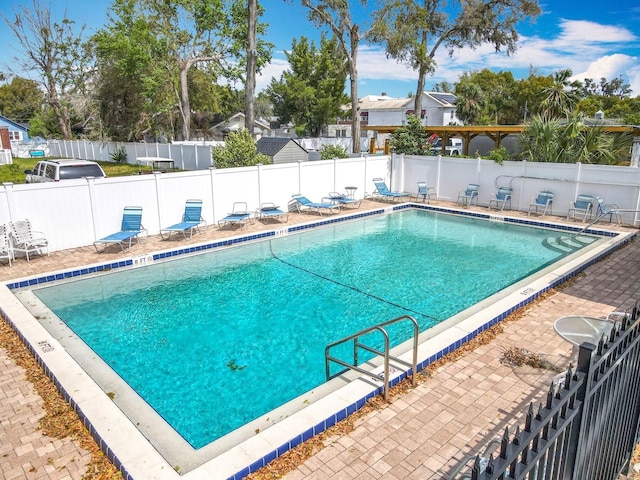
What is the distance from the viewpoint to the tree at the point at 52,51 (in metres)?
35.3

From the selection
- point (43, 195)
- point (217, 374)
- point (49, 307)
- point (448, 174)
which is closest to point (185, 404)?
point (217, 374)

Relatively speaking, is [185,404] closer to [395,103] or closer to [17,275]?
[17,275]

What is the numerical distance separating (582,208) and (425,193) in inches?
208

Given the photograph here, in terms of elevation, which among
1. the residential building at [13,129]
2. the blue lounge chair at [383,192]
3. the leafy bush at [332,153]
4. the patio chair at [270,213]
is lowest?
the patio chair at [270,213]

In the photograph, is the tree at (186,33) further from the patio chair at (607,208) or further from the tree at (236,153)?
the patio chair at (607,208)

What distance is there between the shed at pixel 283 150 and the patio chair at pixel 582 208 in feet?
43.8

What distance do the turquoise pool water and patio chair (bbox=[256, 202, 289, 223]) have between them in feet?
4.84

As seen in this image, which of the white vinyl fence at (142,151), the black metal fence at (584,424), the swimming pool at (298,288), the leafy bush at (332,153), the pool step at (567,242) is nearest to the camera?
the black metal fence at (584,424)

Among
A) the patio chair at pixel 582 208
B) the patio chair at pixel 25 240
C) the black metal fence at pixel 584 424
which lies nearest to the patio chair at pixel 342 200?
the patio chair at pixel 582 208

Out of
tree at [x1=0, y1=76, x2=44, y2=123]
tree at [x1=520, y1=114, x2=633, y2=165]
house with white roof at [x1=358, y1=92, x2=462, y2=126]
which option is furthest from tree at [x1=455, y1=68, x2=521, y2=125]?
tree at [x1=0, y1=76, x2=44, y2=123]

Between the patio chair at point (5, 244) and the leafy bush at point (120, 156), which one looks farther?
the leafy bush at point (120, 156)

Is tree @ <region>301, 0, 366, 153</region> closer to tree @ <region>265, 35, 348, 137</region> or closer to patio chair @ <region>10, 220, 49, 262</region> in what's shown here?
patio chair @ <region>10, 220, 49, 262</region>

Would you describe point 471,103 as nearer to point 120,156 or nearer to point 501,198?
point 120,156

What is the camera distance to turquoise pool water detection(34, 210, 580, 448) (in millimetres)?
5719
